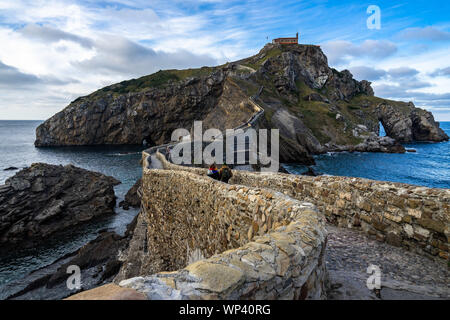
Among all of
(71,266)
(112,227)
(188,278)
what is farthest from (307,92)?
(188,278)

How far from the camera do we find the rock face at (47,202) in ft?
77.9

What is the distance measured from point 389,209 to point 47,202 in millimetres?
31745

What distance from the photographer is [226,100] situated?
71.3 metres

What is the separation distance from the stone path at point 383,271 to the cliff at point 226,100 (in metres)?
67.6

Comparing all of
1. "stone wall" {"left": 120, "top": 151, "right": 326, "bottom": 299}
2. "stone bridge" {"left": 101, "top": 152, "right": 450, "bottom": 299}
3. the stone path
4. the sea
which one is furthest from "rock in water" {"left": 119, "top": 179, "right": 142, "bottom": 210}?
the stone path

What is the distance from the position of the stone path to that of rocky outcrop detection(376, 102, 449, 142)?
332 ft

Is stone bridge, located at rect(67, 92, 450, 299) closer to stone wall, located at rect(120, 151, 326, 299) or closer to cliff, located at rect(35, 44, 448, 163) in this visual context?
stone wall, located at rect(120, 151, 326, 299)

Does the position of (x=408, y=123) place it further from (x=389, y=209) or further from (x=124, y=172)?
(x=389, y=209)

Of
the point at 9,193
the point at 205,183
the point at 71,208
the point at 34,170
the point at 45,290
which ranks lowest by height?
the point at 45,290

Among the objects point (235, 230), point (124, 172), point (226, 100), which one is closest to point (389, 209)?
point (235, 230)

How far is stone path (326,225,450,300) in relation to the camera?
4.08 m

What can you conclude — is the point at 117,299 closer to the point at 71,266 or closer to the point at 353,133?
the point at 71,266

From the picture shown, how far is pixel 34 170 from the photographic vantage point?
A: 30750mm

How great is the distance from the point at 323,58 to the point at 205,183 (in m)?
113
